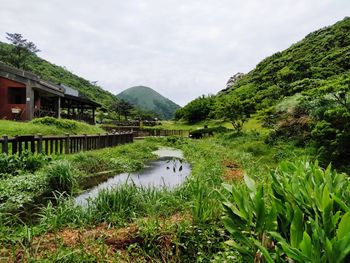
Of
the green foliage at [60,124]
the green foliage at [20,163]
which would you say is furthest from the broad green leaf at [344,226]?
the green foliage at [60,124]

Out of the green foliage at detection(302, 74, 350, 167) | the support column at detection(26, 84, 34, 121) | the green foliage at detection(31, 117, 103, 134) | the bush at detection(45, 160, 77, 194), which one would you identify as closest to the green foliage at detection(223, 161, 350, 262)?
the bush at detection(45, 160, 77, 194)

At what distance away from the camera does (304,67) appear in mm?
41750

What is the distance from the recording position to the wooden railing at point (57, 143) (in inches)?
359

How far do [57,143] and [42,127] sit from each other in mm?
4639

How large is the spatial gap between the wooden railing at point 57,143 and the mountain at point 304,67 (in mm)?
16261

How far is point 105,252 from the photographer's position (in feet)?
10.7

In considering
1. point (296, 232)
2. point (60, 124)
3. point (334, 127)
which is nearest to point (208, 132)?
point (60, 124)

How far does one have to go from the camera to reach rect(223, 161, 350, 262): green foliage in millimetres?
1493

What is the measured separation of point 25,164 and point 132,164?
4.44 meters

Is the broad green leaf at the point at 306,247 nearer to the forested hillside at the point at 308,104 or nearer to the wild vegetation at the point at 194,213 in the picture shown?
the wild vegetation at the point at 194,213

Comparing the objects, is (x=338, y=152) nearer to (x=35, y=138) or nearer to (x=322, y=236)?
(x=322, y=236)

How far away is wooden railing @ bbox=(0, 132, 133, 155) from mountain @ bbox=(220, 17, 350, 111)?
16.3m

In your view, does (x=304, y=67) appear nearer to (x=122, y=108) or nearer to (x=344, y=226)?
(x=122, y=108)

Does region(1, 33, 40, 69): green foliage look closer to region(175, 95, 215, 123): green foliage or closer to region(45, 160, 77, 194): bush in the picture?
region(175, 95, 215, 123): green foliage
